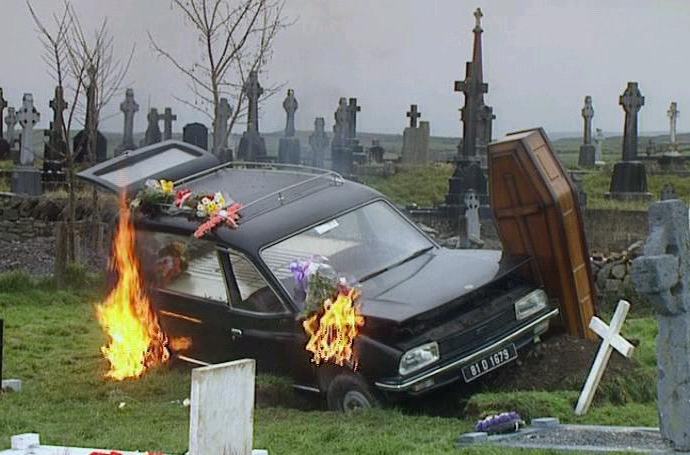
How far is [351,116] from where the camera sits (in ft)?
105

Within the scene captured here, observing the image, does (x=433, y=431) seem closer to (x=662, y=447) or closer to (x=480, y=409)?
(x=480, y=409)

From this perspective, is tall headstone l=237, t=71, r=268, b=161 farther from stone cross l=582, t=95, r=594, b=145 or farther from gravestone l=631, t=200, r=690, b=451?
gravestone l=631, t=200, r=690, b=451

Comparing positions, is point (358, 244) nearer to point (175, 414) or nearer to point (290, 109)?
point (175, 414)

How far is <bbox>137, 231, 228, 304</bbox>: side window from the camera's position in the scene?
28.5 feet

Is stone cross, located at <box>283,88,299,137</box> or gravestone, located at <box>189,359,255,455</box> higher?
stone cross, located at <box>283,88,299,137</box>

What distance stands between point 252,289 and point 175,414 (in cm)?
128

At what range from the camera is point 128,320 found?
9484 millimetres

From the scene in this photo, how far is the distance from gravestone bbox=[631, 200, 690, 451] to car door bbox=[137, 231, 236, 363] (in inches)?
147

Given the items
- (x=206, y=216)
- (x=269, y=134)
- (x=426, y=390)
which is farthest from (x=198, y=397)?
(x=269, y=134)

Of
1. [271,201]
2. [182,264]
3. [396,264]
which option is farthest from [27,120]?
[396,264]

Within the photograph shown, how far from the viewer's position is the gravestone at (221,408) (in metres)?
3.39

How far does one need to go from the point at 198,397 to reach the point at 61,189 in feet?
65.8

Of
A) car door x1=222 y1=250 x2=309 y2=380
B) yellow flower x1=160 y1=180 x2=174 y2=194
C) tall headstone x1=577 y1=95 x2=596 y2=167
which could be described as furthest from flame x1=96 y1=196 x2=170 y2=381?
tall headstone x1=577 y1=95 x2=596 y2=167

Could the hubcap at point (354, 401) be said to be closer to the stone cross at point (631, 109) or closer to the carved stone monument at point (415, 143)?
the stone cross at point (631, 109)
